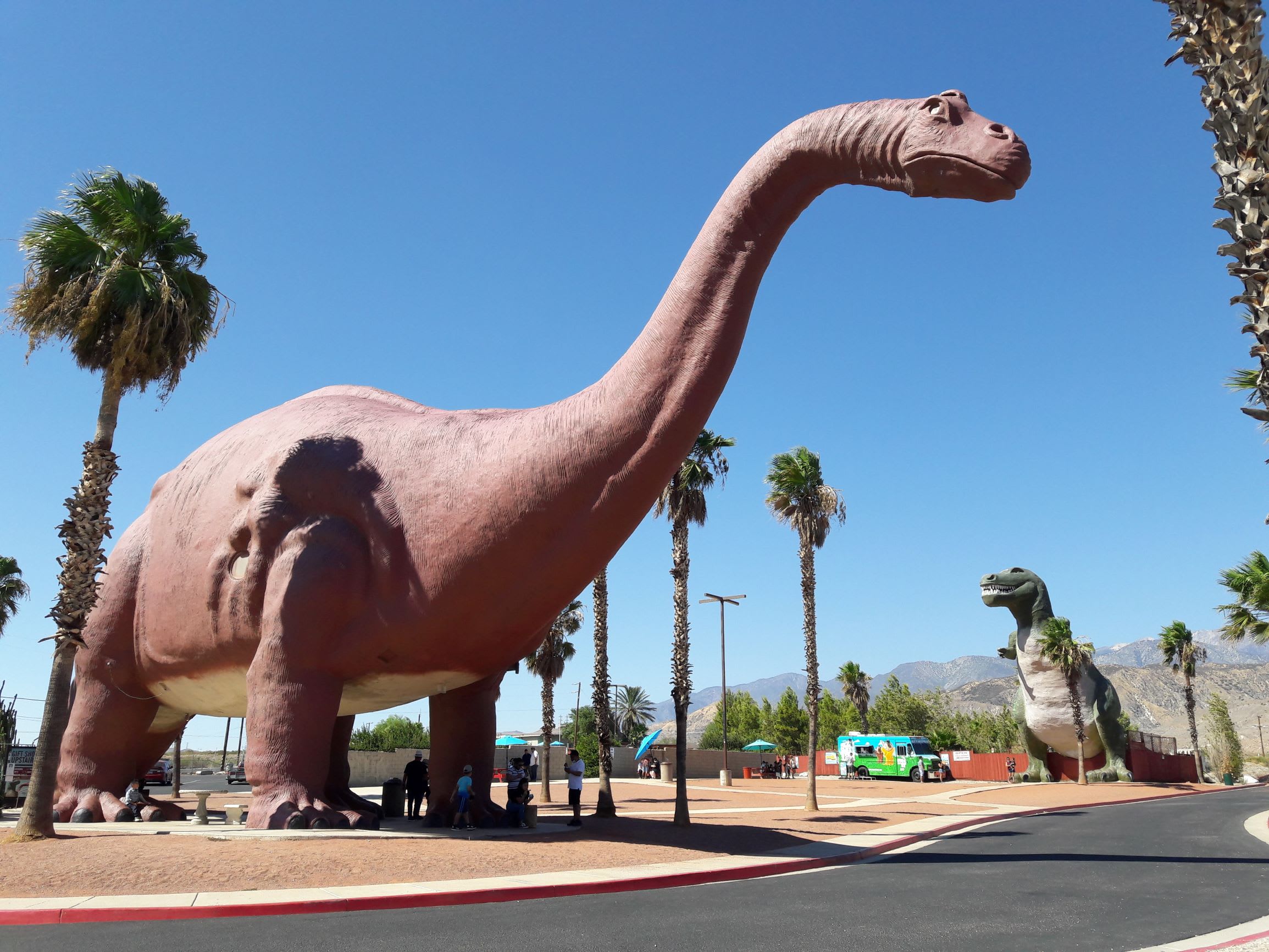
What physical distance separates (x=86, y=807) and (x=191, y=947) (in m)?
10.2

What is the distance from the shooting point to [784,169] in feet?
36.9

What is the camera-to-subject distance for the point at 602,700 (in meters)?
21.0

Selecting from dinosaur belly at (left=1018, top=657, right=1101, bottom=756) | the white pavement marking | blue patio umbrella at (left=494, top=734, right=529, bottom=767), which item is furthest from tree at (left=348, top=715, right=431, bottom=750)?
the white pavement marking

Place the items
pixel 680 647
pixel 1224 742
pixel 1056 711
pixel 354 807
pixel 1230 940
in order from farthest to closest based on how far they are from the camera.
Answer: pixel 1224 742 → pixel 1056 711 → pixel 680 647 → pixel 354 807 → pixel 1230 940

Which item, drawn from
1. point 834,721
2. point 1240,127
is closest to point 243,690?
point 1240,127

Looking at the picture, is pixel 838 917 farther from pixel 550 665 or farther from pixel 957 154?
pixel 550 665

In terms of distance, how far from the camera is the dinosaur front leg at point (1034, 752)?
39.5 meters

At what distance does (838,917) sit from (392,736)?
69.8 metres

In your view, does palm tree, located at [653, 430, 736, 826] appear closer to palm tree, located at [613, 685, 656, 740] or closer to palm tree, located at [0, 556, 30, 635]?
palm tree, located at [0, 556, 30, 635]

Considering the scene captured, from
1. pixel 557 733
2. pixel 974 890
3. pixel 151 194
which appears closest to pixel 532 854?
pixel 974 890

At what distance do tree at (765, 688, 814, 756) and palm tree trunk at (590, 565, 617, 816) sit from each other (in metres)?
63.2

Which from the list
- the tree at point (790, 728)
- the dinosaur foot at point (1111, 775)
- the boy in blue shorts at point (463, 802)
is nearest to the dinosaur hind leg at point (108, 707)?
the boy in blue shorts at point (463, 802)

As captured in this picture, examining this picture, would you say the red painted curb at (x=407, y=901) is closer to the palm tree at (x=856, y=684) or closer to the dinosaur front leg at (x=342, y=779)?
the dinosaur front leg at (x=342, y=779)

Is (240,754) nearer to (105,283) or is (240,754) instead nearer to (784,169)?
(105,283)
